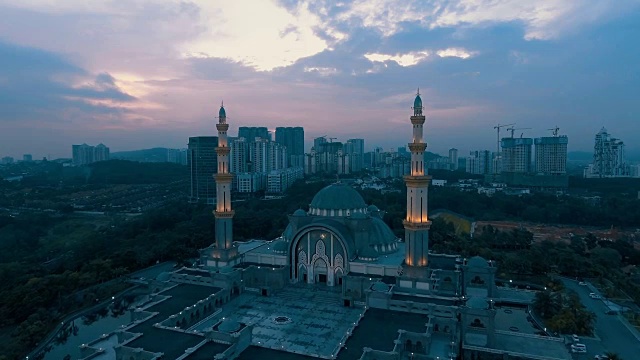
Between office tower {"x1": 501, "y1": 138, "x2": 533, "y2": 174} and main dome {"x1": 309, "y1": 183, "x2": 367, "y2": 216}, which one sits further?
office tower {"x1": 501, "y1": 138, "x2": 533, "y2": 174}

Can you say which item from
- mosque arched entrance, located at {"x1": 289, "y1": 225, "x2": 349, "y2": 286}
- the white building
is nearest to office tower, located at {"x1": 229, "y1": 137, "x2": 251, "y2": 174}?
the white building

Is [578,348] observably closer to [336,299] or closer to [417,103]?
[336,299]

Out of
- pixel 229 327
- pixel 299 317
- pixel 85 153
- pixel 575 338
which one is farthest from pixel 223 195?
pixel 85 153

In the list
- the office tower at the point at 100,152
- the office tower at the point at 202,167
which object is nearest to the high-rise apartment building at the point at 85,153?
the office tower at the point at 100,152

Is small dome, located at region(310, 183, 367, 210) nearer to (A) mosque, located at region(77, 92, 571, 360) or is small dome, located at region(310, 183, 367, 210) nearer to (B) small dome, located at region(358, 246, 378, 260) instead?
(A) mosque, located at region(77, 92, 571, 360)

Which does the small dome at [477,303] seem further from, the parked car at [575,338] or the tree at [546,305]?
the tree at [546,305]

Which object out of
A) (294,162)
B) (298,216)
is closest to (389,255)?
(298,216)

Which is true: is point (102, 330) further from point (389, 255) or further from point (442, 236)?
point (442, 236)
